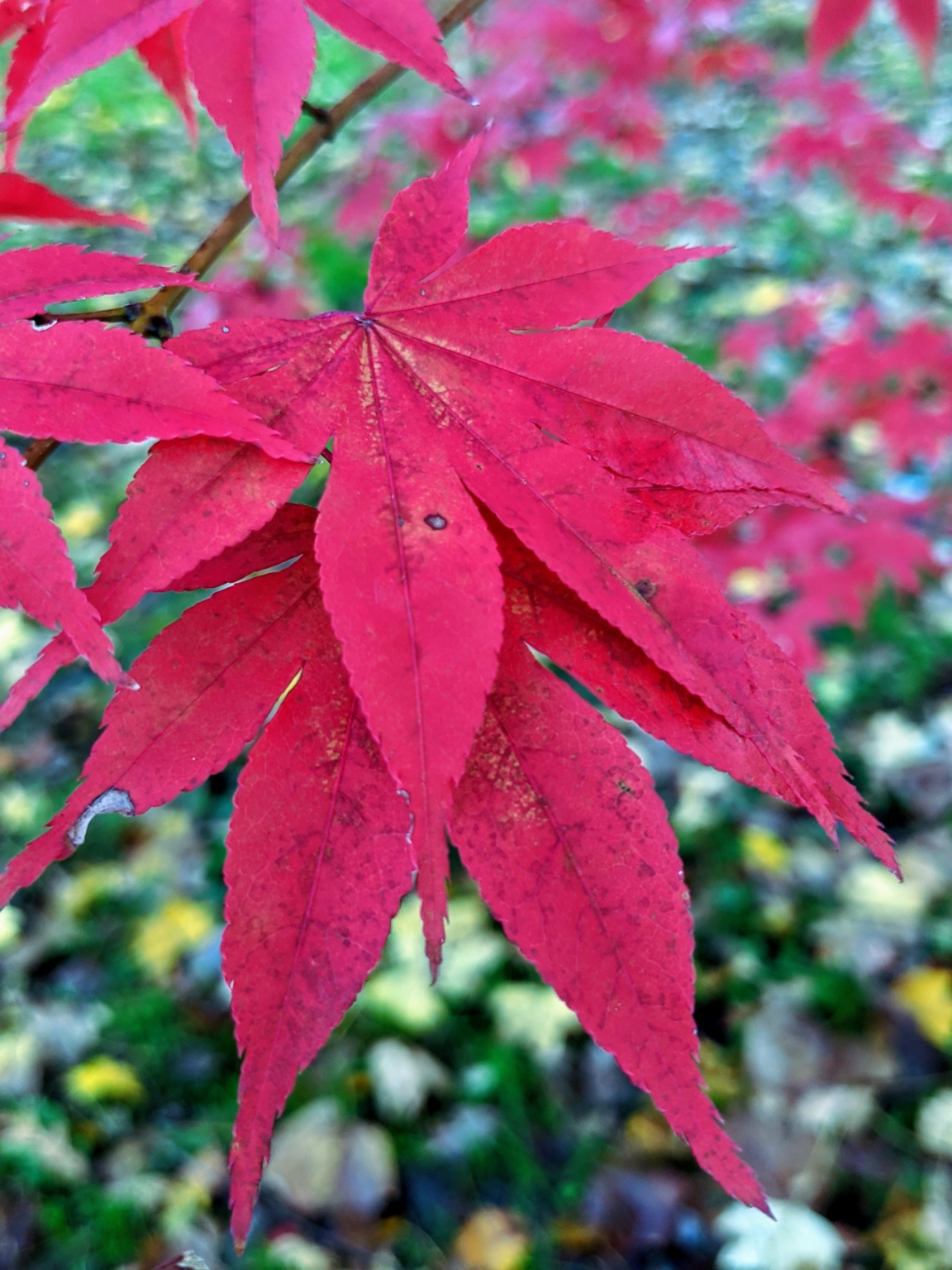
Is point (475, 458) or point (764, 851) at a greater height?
point (475, 458)


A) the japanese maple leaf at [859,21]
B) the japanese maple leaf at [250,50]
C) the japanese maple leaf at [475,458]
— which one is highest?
the japanese maple leaf at [250,50]

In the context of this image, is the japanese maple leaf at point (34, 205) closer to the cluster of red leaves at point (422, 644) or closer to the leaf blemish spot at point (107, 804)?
the cluster of red leaves at point (422, 644)

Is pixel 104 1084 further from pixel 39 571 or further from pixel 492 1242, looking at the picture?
pixel 39 571

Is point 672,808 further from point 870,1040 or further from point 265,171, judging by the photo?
point 265,171

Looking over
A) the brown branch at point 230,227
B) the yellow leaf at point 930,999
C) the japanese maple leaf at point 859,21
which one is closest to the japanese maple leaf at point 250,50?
the brown branch at point 230,227

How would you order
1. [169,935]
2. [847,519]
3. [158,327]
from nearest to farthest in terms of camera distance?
[158,327]
[169,935]
[847,519]

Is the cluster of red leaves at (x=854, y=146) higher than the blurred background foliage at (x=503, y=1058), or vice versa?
the cluster of red leaves at (x=854, y=146)

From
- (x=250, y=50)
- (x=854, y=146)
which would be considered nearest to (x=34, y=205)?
(x=250, y=50)
